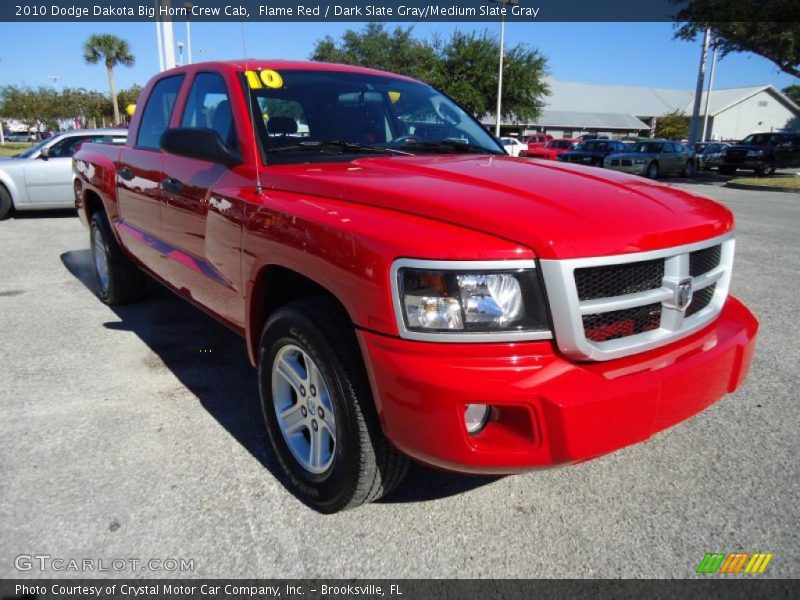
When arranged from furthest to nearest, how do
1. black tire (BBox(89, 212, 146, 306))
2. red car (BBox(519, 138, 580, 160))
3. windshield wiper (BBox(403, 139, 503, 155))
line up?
1. red car (BBox(519, 138, 580, 160))
2. black tire (BBox(89, 212, 146, 306))
3. windshield wiper (BBox(403, 139, 503, 155))

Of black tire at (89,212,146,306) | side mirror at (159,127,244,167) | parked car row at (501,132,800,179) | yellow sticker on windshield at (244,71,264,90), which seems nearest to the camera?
side mirror at (159,127,244,167)

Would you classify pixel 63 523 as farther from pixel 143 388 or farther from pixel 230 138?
pixel 230 138

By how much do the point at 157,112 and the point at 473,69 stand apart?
3223cm

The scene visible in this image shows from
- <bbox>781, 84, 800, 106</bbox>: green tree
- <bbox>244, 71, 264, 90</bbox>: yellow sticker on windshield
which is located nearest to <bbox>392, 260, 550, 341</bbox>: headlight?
<bbox>244, 71, 264, 90</bbox>: yellow sticker on windshield

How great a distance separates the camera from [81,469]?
104 inches

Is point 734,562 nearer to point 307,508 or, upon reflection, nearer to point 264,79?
point 307,508

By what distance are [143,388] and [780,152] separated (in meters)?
26.9

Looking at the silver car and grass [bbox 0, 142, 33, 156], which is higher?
grass [bbox 0, 142, 33, 156]

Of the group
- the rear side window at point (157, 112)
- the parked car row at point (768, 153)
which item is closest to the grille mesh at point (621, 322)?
the rear side window at point (157, 112)

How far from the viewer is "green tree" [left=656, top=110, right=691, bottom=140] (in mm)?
61219

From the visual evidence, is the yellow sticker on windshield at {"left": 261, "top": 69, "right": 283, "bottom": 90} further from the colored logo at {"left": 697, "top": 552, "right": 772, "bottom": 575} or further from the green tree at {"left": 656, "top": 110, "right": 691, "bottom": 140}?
the green tree at {"left": 656, "top": 110, "right": 691, "bottom": 140}

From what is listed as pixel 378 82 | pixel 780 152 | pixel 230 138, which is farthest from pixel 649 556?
pixel 780 152

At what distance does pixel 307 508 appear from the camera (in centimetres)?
239

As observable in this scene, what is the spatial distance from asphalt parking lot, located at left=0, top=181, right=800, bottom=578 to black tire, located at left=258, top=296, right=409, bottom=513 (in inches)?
6.4
